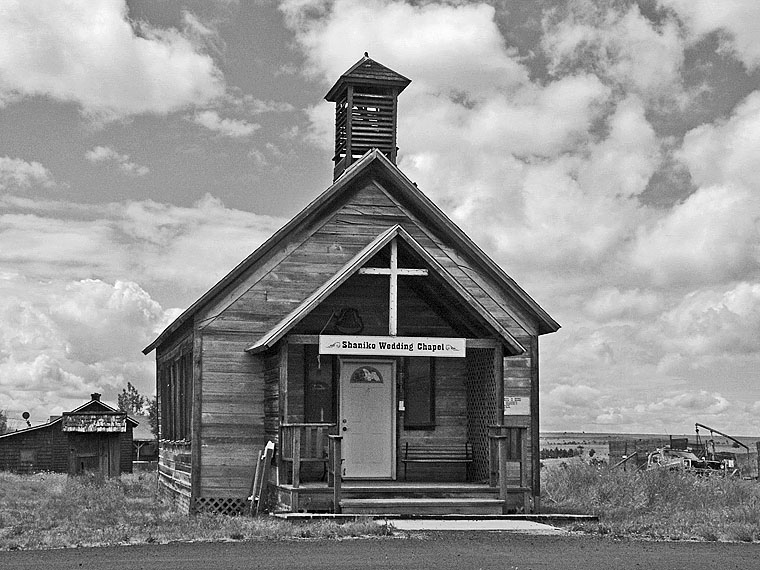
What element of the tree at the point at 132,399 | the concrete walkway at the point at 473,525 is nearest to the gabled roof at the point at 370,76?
the concrete walkway at the point at 473,525

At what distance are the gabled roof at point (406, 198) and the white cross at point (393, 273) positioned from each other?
182cm

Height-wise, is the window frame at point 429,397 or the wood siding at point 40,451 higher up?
the window frame at point 429,397

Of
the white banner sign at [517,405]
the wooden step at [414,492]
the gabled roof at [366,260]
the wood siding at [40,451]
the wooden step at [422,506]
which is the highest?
the gabled roof at [366,260]

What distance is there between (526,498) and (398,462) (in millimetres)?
2732

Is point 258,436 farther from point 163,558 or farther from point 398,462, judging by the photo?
point 163,558

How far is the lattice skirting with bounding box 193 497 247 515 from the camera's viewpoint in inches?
754

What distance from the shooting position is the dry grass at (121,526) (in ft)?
46.7

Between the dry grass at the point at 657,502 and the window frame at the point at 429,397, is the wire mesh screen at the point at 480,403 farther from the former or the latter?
the dry grass at the point at 657,502

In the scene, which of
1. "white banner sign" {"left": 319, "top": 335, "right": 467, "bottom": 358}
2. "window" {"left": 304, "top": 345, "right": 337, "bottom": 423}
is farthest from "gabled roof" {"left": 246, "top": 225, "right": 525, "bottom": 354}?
"window" {"left": 304, "top": 345, "right": 337, "bottom": 423}

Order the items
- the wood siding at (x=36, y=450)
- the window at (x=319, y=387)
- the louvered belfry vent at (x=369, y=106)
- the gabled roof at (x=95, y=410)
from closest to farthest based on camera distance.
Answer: the window at (x=319, y=387)
the louvered belfry vent at (x=369, y=106)
the gabled roof at (x=95, y=410)
the wood siding at (x=36, y=450)

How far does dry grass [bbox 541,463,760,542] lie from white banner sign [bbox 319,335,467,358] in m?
3.60

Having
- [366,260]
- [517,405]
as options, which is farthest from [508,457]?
[366,260]

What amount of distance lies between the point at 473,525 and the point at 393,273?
4525mm

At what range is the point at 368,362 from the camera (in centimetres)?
2039
